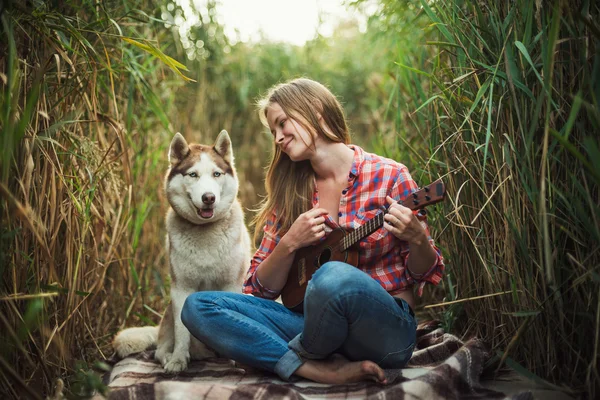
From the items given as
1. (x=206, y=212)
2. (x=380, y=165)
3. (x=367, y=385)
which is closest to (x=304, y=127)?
(x=380, y=165)

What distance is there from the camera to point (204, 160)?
250cm

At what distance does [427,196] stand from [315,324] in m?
0.59

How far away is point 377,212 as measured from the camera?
2.06 metres

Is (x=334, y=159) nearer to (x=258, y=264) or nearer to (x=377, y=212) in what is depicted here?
(x=377, y=212)

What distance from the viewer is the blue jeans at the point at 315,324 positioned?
1769mm

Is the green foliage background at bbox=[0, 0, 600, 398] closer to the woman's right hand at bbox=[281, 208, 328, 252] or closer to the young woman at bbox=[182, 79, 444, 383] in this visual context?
the young woman at bbox=[182, 79, 444, 383]

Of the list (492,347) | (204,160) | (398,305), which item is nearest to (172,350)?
(204,160)

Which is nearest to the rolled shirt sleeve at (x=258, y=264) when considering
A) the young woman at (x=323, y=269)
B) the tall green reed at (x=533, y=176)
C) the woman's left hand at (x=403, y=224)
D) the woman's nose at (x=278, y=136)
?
the young woman at (x=323, y=269)

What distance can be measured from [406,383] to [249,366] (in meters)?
0.70

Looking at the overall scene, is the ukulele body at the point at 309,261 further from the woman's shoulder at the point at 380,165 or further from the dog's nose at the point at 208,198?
the dog's nose at the point at 208,198

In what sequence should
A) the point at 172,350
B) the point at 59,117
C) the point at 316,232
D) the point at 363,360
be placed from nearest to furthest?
1. the point at 363,360
2. the point at 316,232
3. the point at 59,117
4. the point at 172,350

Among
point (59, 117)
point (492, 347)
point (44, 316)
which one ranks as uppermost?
point (59, 117)

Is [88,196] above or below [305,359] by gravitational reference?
above

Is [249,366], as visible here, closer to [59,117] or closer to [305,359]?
[305,359]
